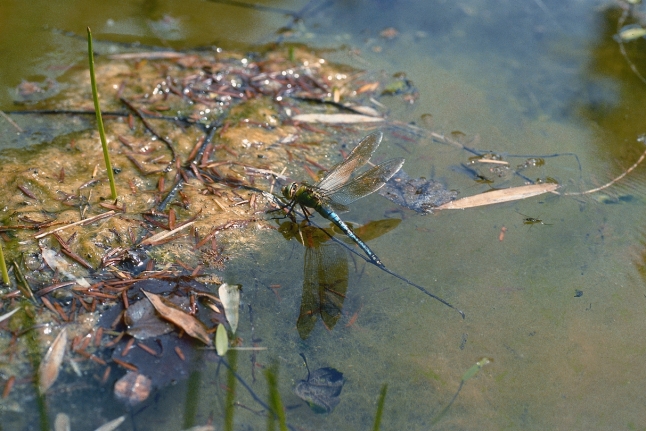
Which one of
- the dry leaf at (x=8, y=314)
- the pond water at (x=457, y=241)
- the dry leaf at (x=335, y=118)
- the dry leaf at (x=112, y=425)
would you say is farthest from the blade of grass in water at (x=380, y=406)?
the dry leaf at (x=335, y=118)

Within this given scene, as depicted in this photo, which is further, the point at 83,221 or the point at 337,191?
the point at 337,191

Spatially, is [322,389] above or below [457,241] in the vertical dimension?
below

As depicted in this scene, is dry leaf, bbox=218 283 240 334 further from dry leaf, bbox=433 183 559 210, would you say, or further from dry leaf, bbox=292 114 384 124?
dry leaf, bbox=292 114 384 124

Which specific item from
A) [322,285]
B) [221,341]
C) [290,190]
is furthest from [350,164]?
[221,341]

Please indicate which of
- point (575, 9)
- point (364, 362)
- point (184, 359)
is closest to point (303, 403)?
point (364, 362)

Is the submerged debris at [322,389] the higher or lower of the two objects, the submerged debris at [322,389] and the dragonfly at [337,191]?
the lower

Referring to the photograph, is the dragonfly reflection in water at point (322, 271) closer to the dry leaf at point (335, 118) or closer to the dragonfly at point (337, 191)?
the dragonfly at point (337, 191)

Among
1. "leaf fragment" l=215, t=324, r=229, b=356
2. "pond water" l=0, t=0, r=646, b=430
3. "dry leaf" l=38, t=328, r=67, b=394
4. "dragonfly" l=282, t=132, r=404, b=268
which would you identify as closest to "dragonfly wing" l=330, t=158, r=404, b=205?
"dragonfly" l=282, t=132, r=404, b=268

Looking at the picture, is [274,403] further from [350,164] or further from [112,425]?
[350,164]
